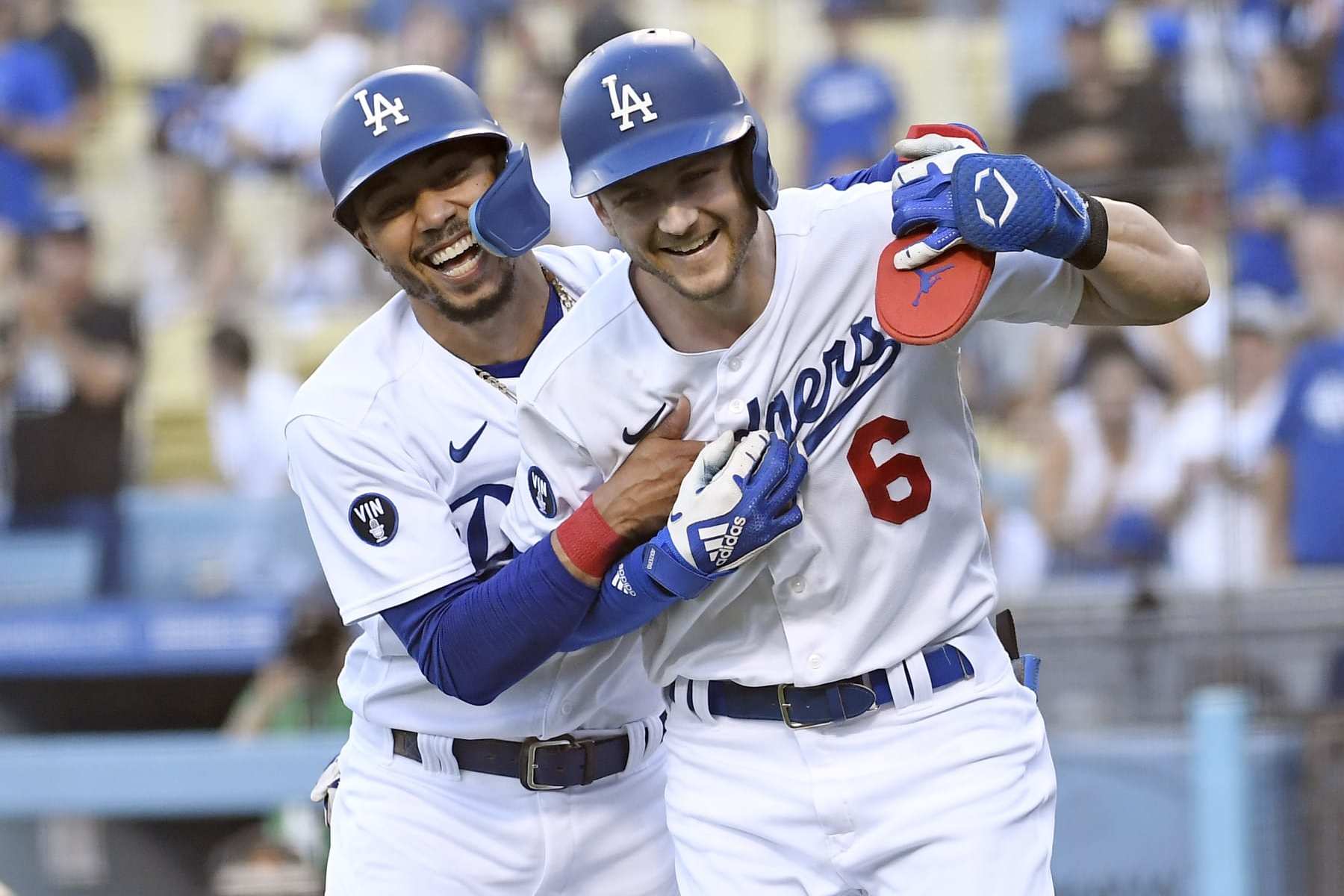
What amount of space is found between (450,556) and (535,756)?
42cm

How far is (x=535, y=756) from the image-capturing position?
313cm

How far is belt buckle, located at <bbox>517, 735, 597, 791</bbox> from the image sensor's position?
10.3ft

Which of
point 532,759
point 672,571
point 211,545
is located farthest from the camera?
point 211,545

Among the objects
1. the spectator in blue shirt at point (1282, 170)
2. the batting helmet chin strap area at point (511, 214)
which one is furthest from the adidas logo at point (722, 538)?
the spectator in blue shirt at point (1282, 170)

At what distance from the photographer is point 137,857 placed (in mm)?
5914

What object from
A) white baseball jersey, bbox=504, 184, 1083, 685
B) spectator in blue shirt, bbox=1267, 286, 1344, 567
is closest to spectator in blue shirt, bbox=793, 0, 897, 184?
spectator in blue shirt, bbox=1267, 286, 1344, 567

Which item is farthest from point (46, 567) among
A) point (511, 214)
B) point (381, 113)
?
point (511, 214)

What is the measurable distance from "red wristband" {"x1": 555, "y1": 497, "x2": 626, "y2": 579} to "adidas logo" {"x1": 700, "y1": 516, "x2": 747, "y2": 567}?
23 cm

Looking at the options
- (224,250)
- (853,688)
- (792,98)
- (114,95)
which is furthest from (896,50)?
(853,688)

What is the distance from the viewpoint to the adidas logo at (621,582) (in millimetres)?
2625

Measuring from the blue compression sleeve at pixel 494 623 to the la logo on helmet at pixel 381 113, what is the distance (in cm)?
77

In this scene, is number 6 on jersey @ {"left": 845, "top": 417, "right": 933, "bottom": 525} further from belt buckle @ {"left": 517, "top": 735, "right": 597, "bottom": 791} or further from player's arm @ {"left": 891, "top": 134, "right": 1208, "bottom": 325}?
belt buckle @ {"left": 517, "top": 735, "right": 597, "bottom": 791}

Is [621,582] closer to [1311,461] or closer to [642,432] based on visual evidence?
[642,432]

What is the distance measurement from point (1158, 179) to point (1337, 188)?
606mm
